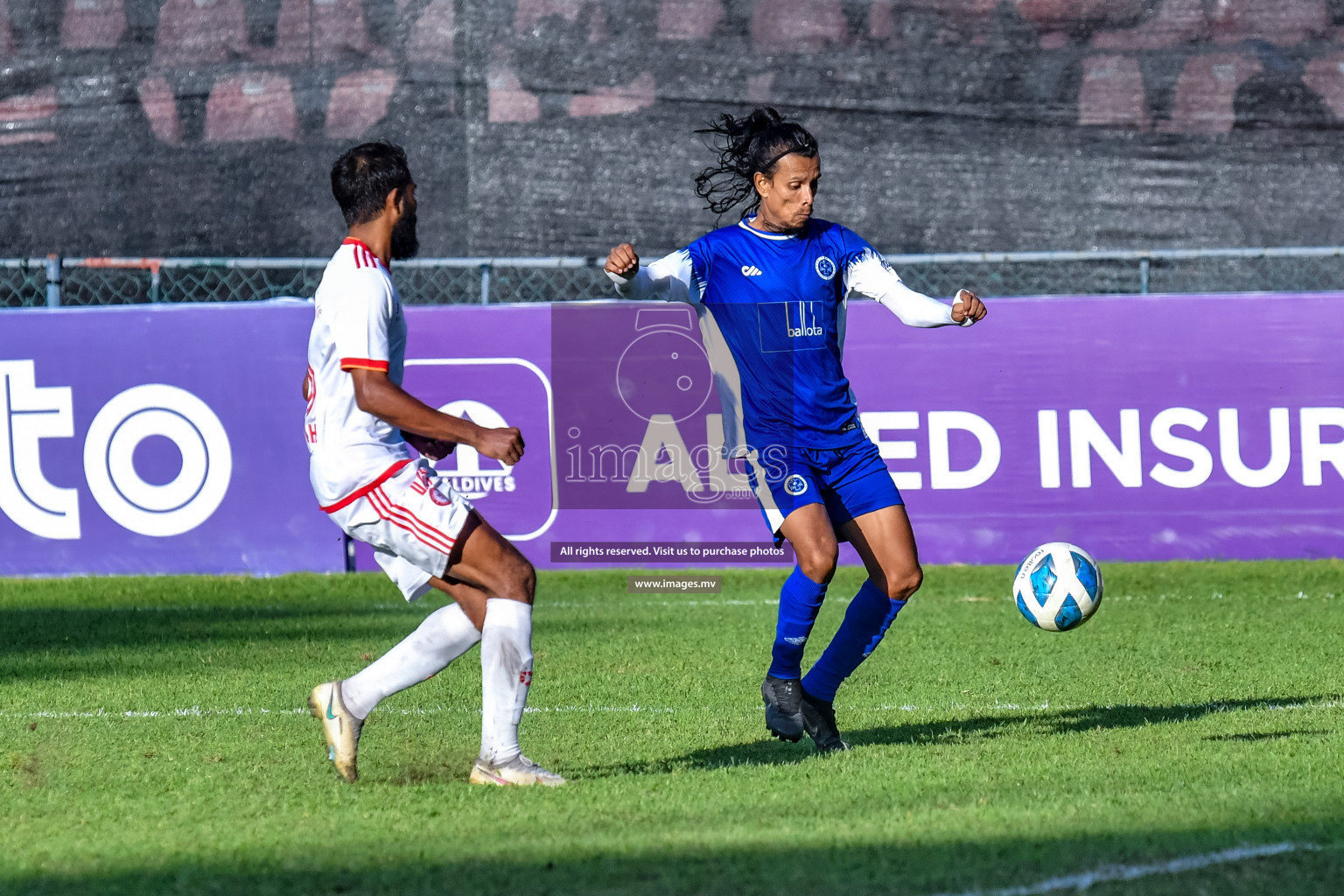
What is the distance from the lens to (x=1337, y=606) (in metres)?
9.45

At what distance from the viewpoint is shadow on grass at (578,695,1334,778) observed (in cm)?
550

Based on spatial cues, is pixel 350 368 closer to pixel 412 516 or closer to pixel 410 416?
pixel 410 416

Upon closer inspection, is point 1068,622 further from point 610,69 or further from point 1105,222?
point 610,69

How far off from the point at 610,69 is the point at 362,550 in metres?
5.67

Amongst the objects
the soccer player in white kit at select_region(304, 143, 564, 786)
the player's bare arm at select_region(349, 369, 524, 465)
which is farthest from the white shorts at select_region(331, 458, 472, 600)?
the player's bare arm at select_region(349, 369, 524, 465)

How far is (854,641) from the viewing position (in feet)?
19.3

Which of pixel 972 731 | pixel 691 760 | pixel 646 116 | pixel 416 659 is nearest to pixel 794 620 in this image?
pixel 691 760

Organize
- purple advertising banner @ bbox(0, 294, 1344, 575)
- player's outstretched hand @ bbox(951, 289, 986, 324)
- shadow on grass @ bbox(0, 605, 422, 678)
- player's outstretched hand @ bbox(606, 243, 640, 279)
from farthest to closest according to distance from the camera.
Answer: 1. purple advertising banner @ bbox(0, 294, 1344, 575)
2. shadow on grass @ bbox(0, 605, 422, 678)
3. player's outstretched hand @ bbox(951, 289, 986, 324)
4. player's outstretched hand @ bbox(606, 243, 640, 279)

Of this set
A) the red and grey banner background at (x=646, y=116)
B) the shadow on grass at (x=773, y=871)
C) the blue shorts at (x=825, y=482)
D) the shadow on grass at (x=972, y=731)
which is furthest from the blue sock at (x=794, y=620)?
the red and grey banner background at (x=646, y=116)

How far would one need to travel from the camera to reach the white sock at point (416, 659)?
5.17 m

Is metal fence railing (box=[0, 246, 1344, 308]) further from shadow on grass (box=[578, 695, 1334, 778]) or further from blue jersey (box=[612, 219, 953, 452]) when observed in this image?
blue jersey (box=[612, 219, 953, 452])

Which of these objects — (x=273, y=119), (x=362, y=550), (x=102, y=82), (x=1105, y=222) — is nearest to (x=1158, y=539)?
(x=1105, y=222)

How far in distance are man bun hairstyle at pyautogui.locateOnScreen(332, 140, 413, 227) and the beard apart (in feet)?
0.26

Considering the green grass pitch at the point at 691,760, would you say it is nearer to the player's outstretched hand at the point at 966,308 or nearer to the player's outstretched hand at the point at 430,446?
the player's outstretched hand at the point at 430,446
